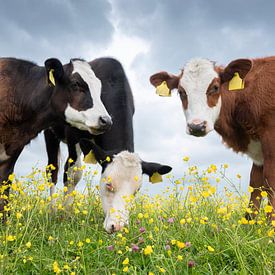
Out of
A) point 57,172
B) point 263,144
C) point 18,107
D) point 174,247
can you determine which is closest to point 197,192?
point 174,247

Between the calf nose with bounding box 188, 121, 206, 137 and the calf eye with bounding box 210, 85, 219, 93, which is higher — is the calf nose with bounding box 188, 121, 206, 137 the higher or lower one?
the lower one

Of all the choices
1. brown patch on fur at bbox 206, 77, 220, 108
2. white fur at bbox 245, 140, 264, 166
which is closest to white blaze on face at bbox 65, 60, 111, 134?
brown patch on fur at bbox 206, 77, 220, 108

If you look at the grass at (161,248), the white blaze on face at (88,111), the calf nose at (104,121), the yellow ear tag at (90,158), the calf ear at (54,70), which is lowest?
the grass at (161,248)

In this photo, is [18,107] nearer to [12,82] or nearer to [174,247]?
[12,82]

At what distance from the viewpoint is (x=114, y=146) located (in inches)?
314

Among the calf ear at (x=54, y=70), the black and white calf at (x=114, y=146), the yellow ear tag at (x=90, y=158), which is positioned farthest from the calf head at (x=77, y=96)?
the black and white calf at (x=114, y=146)

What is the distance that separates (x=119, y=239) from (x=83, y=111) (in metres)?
2.71

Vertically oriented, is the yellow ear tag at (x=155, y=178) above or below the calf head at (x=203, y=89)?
below

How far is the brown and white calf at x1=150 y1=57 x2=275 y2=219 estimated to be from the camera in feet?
22.7

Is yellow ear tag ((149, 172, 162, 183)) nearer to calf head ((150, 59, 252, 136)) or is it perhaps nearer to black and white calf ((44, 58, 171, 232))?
black and white calf ((44, 58, 171, 232))

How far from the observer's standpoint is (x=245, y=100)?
7.46m

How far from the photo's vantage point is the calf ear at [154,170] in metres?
7.51

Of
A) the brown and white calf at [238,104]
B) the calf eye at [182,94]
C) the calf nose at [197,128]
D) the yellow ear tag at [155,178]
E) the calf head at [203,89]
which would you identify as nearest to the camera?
the calf nose at [197,128]

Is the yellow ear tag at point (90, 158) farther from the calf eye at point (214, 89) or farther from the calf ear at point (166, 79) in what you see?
the calf eye at point (214, 89)
